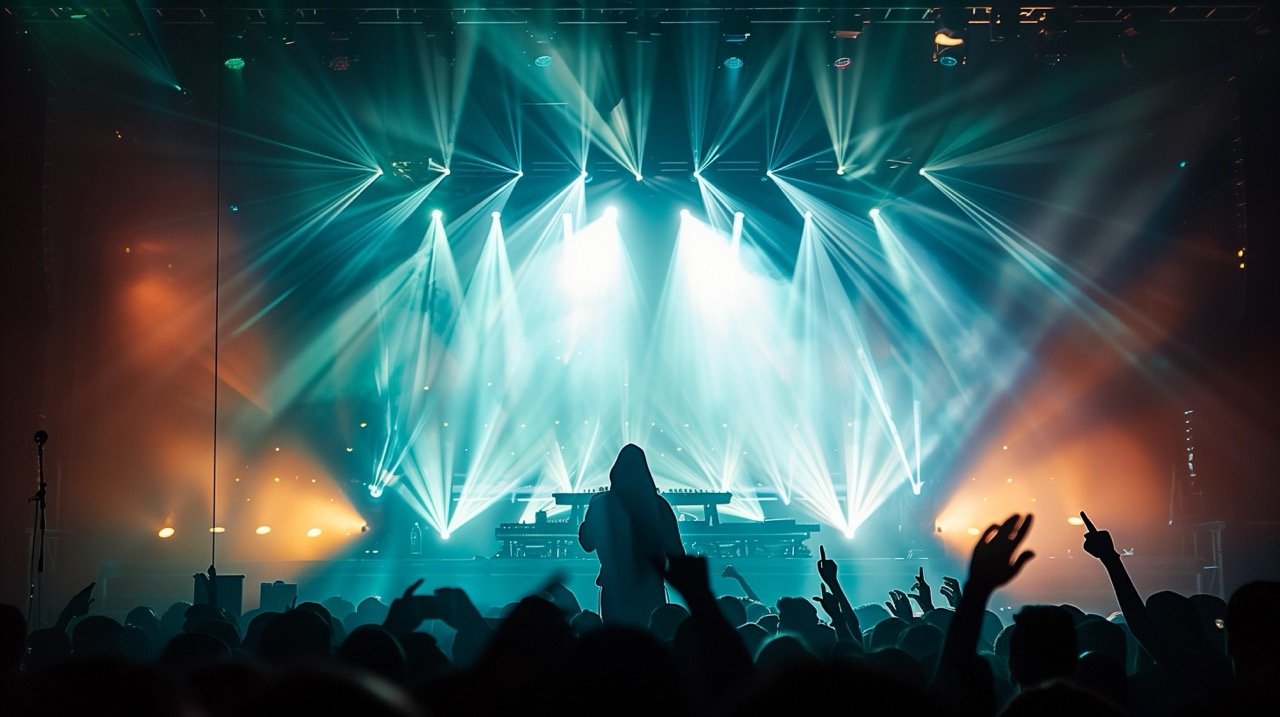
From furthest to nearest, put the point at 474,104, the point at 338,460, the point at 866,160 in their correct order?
the point at 338,460
the point at 866,160
the point at 474,104

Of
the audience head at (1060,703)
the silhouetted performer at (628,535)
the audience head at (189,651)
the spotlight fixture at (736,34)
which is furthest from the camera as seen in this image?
the spotlight fixture at (736,34)

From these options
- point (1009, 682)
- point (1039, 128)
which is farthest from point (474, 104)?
point (1009, 682)

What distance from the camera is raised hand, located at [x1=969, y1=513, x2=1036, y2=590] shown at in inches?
87.1

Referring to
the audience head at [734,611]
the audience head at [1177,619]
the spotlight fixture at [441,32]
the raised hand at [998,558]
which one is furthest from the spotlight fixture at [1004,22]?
the raised hand at [998,558]

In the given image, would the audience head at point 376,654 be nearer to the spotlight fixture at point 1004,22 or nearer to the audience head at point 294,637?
the audience head at point 294,637

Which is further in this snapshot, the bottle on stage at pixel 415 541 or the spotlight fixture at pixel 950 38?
the bottle on stage at pixel 415 541

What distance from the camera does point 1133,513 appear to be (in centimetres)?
1298

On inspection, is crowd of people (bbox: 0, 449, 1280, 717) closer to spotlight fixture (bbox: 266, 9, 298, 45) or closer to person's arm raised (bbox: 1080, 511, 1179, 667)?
person's arm raised (bbox: 1080, 511, 1179, 667)

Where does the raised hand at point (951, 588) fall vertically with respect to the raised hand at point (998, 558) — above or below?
below

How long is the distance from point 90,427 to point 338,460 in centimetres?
410

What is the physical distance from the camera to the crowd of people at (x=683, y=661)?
103 centimetres

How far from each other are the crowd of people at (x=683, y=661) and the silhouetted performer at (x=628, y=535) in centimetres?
5

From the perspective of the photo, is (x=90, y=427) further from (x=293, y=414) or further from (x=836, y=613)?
(x=836, y=613)

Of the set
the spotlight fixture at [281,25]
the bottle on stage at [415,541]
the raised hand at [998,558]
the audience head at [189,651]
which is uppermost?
the spotlight fixture at [281,25]
